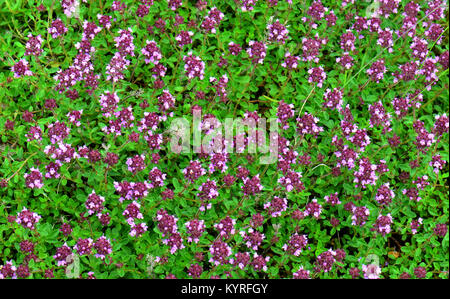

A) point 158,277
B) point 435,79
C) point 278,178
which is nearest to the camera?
point 158,277

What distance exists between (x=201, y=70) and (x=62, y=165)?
1.80m

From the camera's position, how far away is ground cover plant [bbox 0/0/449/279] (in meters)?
5.43

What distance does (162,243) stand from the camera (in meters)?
5.62

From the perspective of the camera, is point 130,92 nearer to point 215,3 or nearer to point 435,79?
point 215,3

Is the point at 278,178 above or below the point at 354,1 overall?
below

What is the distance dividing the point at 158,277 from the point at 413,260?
287cm

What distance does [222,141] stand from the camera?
5.73 metres

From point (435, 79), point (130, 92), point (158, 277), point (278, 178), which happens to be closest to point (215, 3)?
point (130, 92)

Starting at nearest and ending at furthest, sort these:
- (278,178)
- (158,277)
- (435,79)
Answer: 1. (158,277)
2. (278,178)
3. (435,79)

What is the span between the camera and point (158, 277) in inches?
216

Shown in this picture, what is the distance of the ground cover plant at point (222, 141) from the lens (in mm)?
5434
